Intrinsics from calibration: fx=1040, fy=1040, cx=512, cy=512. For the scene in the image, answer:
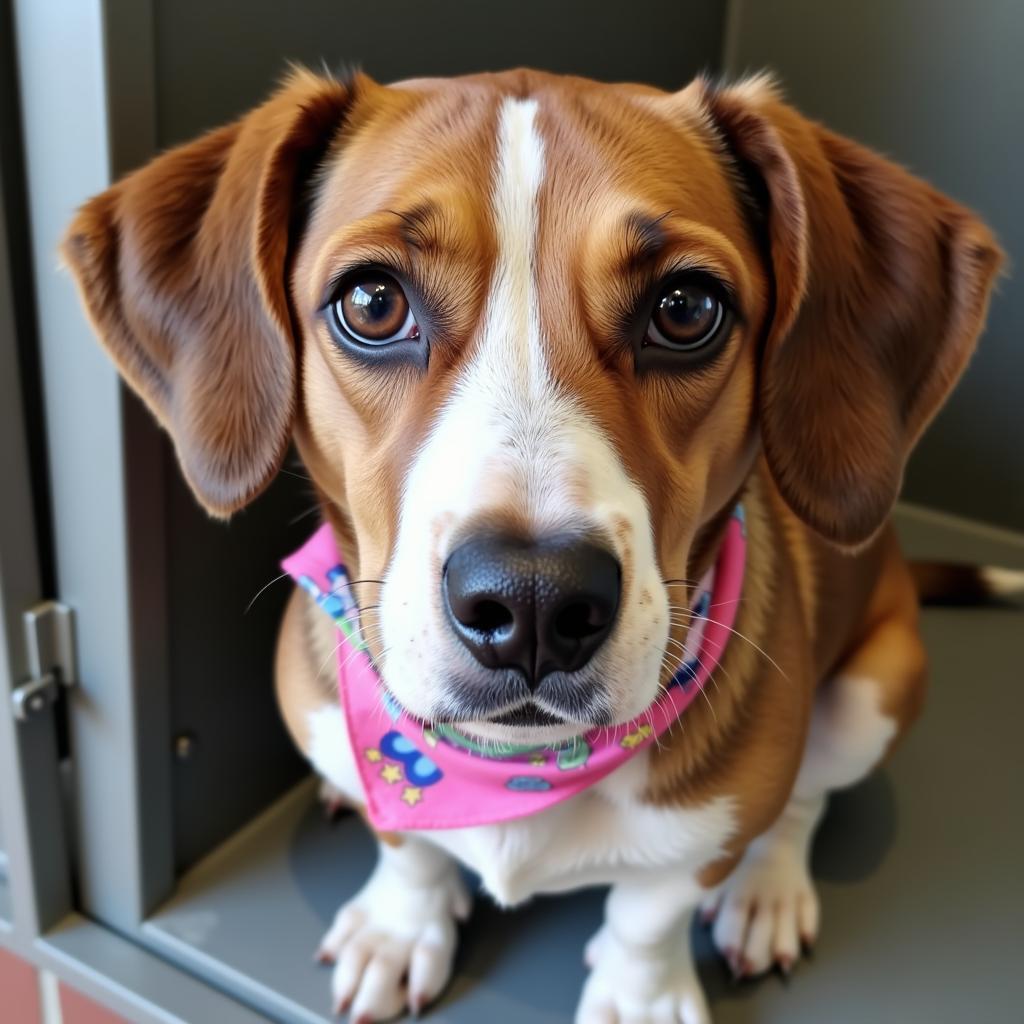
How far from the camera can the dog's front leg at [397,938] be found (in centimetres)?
127

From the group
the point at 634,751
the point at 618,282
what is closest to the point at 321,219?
the point at 618,282

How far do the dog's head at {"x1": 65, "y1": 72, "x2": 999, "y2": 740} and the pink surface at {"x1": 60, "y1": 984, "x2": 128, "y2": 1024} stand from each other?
0.73 metres

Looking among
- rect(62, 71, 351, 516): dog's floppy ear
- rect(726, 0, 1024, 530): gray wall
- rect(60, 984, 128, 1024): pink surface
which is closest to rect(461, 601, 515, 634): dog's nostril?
rect(62, 71, 351, 516): dog's floppy ear

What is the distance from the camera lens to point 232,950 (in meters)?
1.33

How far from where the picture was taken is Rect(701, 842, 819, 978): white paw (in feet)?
4.30

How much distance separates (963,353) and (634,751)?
53cm

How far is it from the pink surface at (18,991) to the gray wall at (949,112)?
1.92 meters

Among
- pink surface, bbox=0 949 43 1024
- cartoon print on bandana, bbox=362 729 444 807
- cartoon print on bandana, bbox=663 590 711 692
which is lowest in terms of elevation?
pink surface, bbox=0 949 43 1024

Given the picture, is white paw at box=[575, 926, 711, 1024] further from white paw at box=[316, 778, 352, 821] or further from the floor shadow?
white paw at box=[316, 778, 352, 821]

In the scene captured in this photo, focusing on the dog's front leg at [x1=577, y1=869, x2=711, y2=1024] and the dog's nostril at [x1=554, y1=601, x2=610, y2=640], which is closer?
the dog's nostril at [x1=554, y1=601, x2=610, y2=640]

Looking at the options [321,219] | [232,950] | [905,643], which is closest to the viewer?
[321,219]

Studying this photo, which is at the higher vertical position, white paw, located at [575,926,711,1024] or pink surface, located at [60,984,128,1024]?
white paw, located at [575,926,711,1024]

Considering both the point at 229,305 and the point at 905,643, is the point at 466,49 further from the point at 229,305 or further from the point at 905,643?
the point at 905,643

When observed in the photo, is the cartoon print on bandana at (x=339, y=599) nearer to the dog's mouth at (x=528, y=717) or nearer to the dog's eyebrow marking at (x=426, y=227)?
the dog's mouth at (x=528, y=717)
